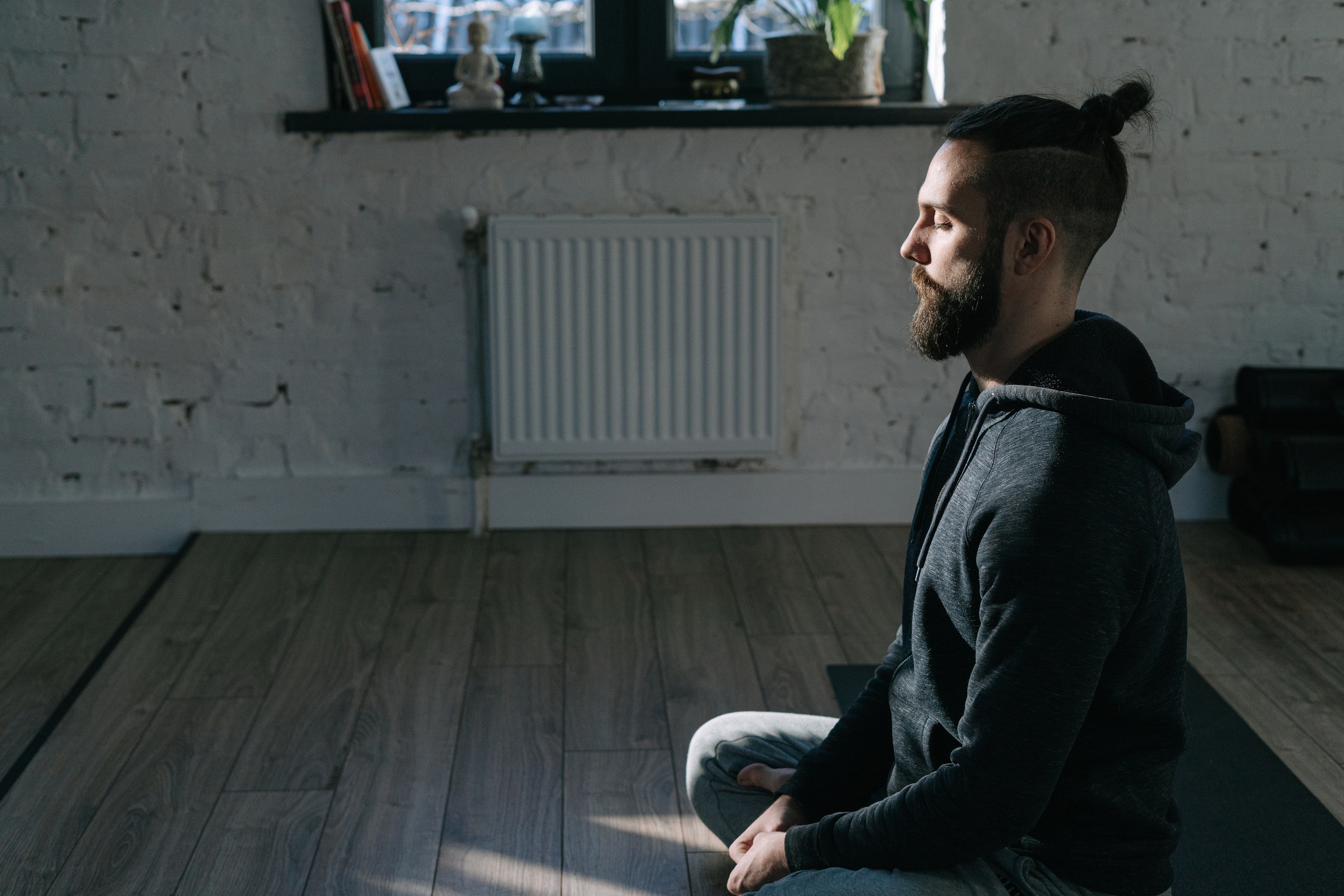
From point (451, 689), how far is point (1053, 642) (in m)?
1.61

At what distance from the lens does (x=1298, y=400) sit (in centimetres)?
326

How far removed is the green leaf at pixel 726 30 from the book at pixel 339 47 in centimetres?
94

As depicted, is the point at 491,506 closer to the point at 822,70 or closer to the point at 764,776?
the point at 822,70


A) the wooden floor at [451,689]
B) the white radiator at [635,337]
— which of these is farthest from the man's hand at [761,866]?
the white radiator at [635,337]

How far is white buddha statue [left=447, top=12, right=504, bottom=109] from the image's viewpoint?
3.22 metres

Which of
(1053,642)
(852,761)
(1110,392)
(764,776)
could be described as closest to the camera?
(1053,642)

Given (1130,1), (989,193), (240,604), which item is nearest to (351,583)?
(240,604)

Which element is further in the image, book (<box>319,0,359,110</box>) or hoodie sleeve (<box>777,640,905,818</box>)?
book (<box>319,0,359,110</box>)

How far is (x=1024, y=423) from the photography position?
1.23 metres

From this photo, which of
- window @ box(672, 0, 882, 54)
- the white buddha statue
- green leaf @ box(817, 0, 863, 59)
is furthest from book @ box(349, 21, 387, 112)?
green leaf @ box(817, 0, 863, 59)

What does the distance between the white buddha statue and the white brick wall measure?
0.09 metres

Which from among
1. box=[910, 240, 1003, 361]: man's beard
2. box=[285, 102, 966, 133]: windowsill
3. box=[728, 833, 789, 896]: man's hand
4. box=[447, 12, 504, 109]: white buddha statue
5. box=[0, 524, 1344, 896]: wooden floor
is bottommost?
box=[0, 524, 1344, 896]: wooden floor

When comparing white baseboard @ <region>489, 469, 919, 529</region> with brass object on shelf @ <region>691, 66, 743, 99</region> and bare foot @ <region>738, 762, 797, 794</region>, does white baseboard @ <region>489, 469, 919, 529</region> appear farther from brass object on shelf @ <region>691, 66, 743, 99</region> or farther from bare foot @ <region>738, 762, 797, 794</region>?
bare foot @ <region>738, 762, 797, 794</region>

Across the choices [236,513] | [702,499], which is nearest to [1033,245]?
[702,499]
